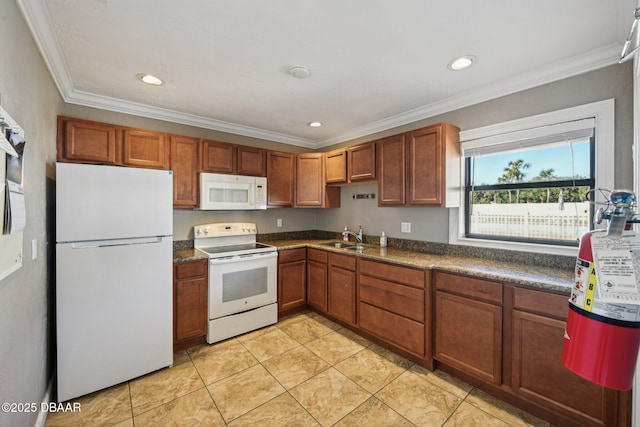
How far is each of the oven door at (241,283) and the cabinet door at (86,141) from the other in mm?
1413

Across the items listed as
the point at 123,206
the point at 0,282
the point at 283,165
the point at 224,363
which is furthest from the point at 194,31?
the point at 224,363

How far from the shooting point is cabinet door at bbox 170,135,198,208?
296cm

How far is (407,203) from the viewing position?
290cm

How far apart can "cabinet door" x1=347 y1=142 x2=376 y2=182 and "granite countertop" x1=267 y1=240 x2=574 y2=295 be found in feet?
3.11

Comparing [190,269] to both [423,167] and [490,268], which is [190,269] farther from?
[490,268]

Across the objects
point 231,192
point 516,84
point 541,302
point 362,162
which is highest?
point 516,84

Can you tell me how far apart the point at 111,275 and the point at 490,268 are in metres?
2.97

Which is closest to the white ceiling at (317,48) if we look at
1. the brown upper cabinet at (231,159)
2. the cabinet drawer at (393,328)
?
the brown upper cabinet at (231,159)

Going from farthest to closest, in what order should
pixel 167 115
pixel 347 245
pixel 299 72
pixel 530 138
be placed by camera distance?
pixel 347 245
pixel 167 115
pixel 530 138
pixel 299 72

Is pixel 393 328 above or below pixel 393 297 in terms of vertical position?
below

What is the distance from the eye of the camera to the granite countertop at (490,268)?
183cm

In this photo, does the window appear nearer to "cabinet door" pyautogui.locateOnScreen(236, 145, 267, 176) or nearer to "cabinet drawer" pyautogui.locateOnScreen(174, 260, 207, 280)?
"cabinet door" pyautogui.locateOnScreen(236, 145, 267, 176)

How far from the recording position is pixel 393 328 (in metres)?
2.66

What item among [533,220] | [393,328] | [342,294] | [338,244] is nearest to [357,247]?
[338,244]
